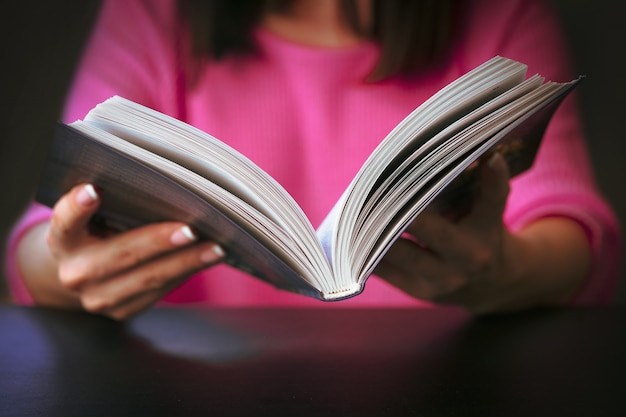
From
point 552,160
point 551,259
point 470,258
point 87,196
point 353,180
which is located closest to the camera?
point 353,180

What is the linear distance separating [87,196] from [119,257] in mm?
91

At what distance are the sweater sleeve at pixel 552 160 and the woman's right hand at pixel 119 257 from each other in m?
0.62

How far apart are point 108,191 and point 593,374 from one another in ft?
1.30

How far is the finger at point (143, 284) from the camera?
0.59 m

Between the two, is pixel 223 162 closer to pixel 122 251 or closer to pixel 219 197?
pixel 219 197

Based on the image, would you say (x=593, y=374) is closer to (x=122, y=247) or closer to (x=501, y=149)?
(x=501, y=149)

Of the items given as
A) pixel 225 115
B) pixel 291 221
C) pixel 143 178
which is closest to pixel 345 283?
pixel 291 221

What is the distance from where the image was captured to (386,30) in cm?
128

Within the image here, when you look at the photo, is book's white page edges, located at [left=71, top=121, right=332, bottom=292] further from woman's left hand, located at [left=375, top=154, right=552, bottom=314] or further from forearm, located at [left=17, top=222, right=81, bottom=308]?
forearm, located at [left=17, top=222, right=81, bottom=308]

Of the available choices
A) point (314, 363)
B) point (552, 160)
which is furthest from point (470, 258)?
point (552, 160)

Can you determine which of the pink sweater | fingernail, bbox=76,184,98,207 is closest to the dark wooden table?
fingernail, bbox=76,184,98,207

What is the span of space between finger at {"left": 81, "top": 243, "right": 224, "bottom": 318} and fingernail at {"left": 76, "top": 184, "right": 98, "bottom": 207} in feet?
0.34

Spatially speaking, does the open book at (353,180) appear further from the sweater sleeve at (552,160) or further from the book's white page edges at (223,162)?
the sweater sleeve at (552,160)

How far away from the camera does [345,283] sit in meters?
0.37
